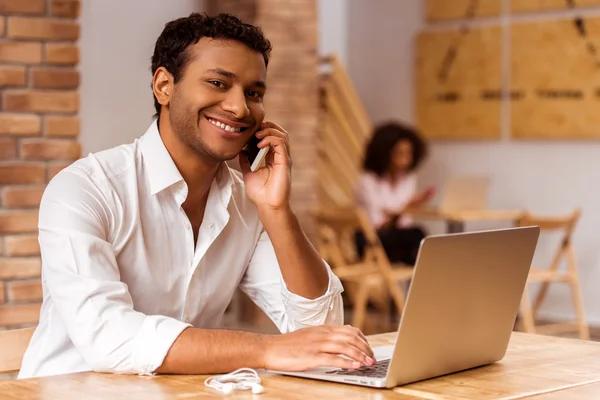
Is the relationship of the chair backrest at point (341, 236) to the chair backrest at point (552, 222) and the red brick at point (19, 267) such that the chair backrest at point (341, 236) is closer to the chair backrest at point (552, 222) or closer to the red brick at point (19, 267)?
the chair backrest at point (552, 222)

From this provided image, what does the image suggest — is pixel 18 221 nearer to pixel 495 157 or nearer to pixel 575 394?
pixel 575 394

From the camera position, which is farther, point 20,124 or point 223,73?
point 20,124

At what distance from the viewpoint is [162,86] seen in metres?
2.36

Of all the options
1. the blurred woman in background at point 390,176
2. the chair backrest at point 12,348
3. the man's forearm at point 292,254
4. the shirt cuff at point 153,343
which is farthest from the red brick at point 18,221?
the blurred woman in background at point 390,176

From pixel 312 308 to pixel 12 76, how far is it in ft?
4.92

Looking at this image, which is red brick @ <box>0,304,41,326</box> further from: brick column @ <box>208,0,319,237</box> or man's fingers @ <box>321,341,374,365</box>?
brick column @ <box>208,0,319,237</box>

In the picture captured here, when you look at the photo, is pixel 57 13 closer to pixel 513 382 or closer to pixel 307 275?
pixel 307 275

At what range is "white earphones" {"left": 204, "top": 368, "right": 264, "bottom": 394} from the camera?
1.72 metres

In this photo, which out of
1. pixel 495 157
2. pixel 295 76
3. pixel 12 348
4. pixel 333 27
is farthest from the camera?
pixel 333 27

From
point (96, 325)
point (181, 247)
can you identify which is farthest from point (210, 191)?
point (96, 325)

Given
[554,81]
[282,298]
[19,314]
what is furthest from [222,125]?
[554,81]

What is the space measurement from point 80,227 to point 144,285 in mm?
258

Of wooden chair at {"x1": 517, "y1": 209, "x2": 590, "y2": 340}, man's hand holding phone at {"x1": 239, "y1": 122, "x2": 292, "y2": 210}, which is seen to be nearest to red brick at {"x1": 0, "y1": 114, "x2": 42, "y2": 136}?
man's hand holding phone at {"x1": 239, "y1": 122, "x2": 292, "y2": 210}

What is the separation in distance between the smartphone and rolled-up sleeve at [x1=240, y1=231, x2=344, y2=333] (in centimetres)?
19
